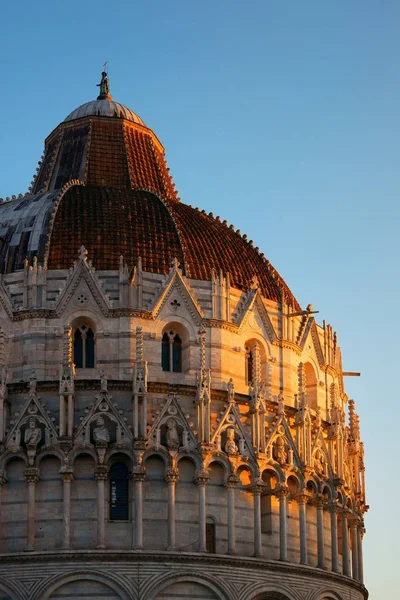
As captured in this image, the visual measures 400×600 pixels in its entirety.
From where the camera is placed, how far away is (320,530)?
52594 mm

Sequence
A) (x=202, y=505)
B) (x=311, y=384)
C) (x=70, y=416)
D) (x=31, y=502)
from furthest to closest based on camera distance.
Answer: (x=311, y=384) → (x=202, y=505) → (x=70, y=416) → (x=31, y=502)

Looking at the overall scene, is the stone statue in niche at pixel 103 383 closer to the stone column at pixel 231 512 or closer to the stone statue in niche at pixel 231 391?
the stone statue in niche at pixel 231 391

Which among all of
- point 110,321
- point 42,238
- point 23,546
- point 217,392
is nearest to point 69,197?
point 42,238

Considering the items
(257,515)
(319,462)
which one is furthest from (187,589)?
(319,462)

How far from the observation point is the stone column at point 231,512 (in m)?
49.1

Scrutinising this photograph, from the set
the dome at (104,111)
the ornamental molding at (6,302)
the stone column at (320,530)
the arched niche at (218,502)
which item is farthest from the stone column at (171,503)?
the dome at (104,111)

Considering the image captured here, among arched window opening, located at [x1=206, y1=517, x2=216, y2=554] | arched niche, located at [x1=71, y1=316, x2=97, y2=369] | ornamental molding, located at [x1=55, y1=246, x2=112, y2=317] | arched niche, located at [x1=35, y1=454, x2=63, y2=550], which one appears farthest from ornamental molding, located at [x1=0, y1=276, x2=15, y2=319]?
arched window opening, located at [x1=206, y1=517, x2=216, y2=554]

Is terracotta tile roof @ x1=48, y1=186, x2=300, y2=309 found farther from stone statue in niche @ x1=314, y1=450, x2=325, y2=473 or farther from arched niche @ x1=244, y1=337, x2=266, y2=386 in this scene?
Answer: stone statue in niche @ x1=314, y1=450, x2=325, y2=473

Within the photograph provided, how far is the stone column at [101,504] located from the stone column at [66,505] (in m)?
0.88

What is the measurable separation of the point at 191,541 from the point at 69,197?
13.8m

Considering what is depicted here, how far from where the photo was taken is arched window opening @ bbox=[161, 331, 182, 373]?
5159cm

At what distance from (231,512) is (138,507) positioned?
328 cm

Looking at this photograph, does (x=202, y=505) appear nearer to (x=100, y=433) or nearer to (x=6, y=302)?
(x=100, y=433)

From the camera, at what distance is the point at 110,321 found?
5112 centimetres
